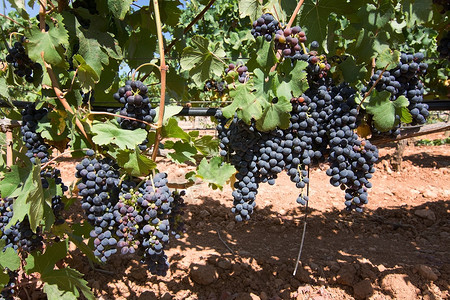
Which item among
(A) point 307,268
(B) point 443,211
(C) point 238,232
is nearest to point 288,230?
(C) point 238,232

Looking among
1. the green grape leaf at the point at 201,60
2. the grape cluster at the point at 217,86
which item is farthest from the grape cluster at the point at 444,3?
the grape cluster at the point at 217,86

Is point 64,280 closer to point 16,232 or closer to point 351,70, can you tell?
point 16,232

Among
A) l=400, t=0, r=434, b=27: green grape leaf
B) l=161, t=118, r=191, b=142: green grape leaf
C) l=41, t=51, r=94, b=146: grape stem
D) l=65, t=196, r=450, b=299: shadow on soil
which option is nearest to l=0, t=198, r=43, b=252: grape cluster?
l=41, t=51, r=94, b=146: grape stem

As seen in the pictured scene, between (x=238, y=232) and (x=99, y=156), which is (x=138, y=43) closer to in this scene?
(x=99, y=156)

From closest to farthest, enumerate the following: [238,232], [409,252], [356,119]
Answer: [356,119] → [409,252] → [238,232]

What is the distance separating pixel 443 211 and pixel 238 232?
Answer: 2799 millimetres

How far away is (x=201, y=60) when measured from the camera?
194 cm

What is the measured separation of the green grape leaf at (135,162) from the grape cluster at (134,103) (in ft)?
0.46

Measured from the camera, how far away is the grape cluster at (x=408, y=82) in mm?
1627

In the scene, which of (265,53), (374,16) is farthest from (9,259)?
(374,16)

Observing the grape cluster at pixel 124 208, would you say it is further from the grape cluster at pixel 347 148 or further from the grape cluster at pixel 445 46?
the grape cluster at pixel 445 46

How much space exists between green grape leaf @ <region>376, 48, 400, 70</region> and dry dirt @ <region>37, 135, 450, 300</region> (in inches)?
78.6

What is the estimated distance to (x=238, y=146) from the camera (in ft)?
5.45

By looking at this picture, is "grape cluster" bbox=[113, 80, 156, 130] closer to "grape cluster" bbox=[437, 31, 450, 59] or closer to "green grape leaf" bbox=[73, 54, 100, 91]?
"green grape leaf" bbox=[73, 54, 100, 91]
